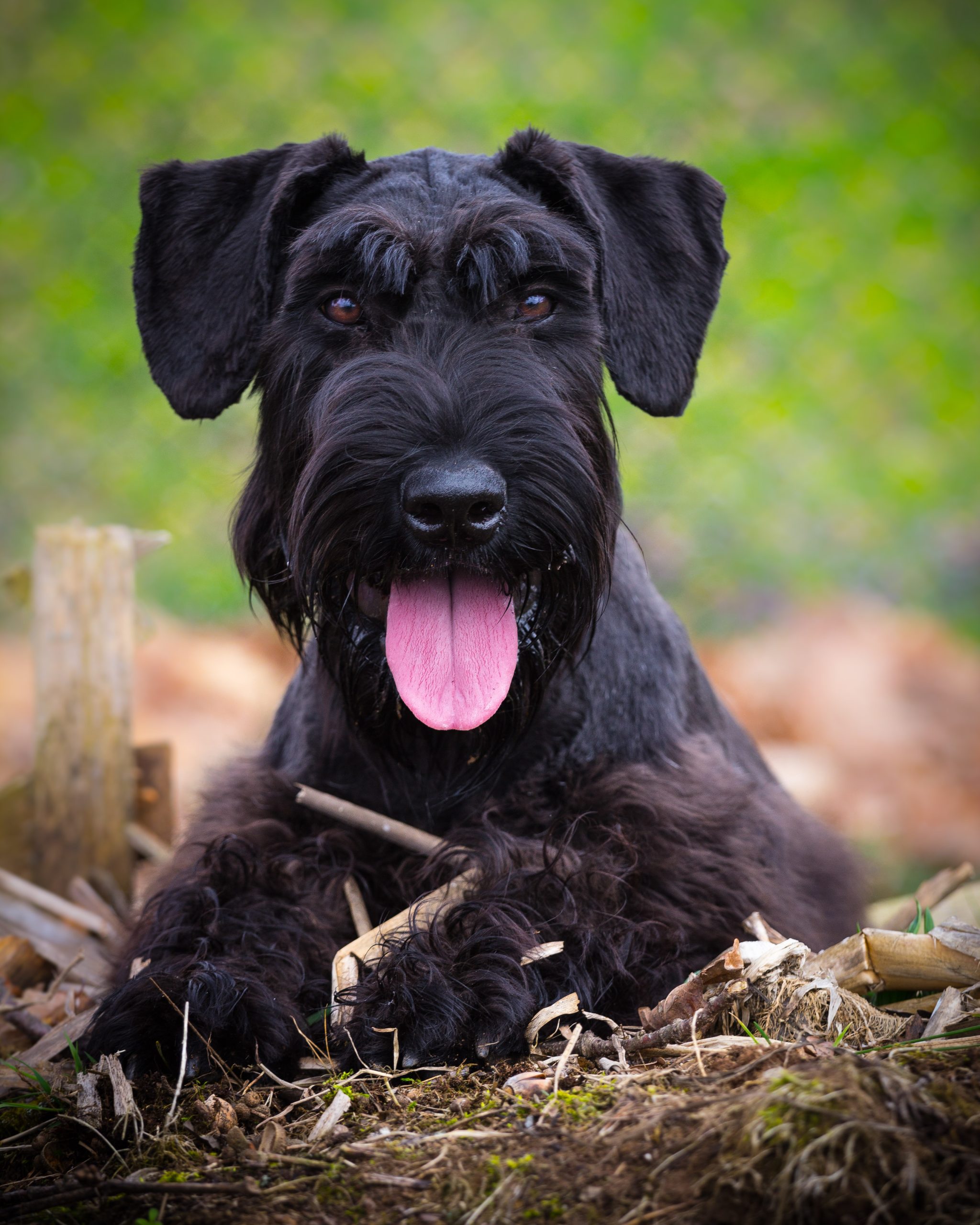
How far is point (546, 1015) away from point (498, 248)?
64.6 inches

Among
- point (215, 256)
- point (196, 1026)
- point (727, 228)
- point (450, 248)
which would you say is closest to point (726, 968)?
point (196, 1026)

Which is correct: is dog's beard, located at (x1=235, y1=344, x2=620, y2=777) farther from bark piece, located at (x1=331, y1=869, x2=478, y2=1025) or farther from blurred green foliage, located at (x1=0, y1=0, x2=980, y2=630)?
blurred green foliage, located at (x1=0, y1=0, x2=980, y2=630)

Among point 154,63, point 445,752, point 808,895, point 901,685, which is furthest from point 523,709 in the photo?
point 154,63

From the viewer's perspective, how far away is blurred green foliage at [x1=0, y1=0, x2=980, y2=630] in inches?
336

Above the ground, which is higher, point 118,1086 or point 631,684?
point 631,684

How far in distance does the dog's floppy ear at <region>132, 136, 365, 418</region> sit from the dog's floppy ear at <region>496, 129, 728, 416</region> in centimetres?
52

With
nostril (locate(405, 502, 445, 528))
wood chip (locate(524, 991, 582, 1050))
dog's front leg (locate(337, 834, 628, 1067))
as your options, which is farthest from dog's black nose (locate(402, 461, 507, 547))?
wood chip (locate(524, 991, 582, 1050))

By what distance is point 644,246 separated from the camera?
3076 millimetres

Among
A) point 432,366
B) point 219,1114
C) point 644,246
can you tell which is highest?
point 644,246

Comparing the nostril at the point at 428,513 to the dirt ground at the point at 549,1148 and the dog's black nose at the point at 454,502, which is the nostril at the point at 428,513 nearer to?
the dog's black nose at the point at 454,502

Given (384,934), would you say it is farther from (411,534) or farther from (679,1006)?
(411,534)

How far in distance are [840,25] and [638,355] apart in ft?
30.9

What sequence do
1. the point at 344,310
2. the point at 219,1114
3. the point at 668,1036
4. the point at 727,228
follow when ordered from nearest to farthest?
the point at 219,1114 → the point at 668,1036 → the point at 344,310 → the point at 727,228

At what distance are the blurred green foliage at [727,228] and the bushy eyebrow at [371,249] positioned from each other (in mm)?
5488
